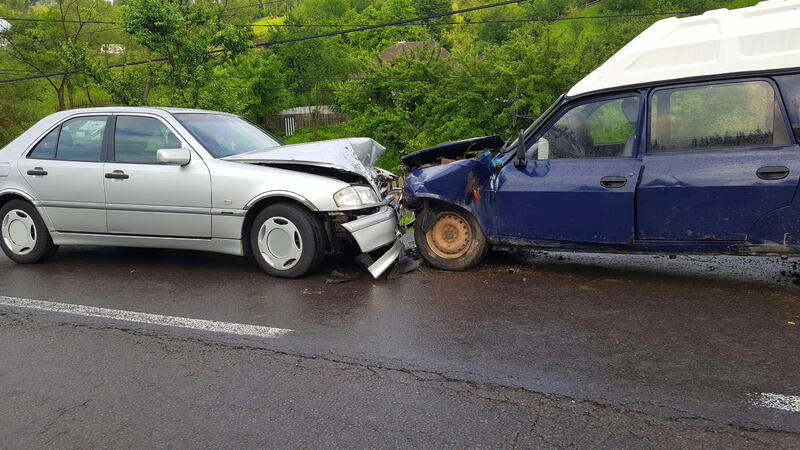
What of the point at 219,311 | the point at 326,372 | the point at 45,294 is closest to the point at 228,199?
the point at 219,311

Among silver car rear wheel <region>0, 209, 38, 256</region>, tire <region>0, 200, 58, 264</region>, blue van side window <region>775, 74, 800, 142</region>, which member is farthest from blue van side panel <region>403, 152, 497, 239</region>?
silver car rear wheel <region>0, 209, 38, 256</region>

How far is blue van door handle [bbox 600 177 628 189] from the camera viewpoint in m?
4.94

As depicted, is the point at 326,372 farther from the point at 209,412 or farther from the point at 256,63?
the point at 256,63

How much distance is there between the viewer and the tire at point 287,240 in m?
5.54

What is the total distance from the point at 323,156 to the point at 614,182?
8.75 feet

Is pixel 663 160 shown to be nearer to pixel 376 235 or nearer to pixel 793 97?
pixel 793 97

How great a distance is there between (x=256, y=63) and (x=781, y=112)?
80.4m

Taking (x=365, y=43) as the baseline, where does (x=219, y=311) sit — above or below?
below

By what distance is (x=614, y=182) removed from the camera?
16.3ft

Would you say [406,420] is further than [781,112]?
No

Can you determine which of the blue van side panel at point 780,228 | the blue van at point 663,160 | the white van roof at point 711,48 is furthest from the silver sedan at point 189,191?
the blue van side panel at point 780,228

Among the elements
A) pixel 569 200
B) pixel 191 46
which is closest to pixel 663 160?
pixel 569 200

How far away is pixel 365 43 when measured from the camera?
323 ft

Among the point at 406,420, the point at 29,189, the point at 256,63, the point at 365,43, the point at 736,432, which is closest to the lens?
the point at 736,432
